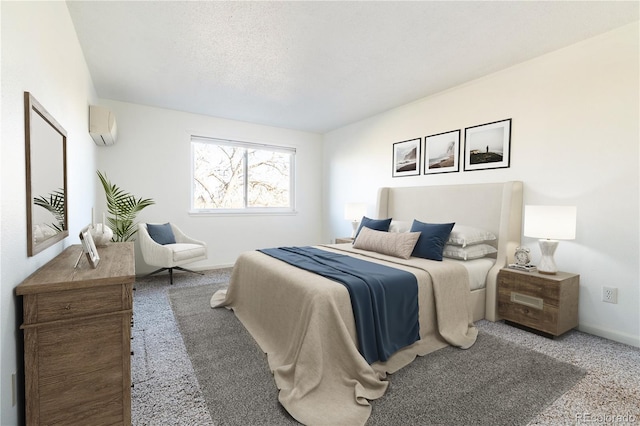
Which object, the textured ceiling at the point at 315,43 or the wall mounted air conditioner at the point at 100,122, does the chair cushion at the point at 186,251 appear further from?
the textured ceiling at the point at 315,43

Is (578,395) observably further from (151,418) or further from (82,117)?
(82,117)

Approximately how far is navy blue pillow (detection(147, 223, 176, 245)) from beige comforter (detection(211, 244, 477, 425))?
198cm

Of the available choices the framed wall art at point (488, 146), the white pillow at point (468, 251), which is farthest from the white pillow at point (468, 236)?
the framed wall art at point (488, 146)

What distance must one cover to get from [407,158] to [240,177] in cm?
291

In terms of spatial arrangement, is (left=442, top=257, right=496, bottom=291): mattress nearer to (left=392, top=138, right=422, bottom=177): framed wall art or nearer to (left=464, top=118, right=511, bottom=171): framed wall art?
(left=464, top=118, right=511, bottom=171): framed wall art

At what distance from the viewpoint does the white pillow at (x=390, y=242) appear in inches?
118

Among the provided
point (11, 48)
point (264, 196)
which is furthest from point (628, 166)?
point (264, 196)

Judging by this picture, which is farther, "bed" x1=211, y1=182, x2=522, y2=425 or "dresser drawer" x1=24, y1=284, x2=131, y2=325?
"bed" x1=211, y1=182, x2=522, y2=425

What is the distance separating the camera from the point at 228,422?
1535 mm

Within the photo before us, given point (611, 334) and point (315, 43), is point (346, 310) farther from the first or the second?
point (611, 334)

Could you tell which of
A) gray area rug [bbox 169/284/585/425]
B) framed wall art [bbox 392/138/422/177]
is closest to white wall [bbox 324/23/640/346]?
framed wall art [bbox 392/138/422/177]

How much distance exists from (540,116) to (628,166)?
0.84 m

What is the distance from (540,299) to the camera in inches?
Answer: 101

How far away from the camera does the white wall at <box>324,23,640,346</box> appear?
7.99 ft
